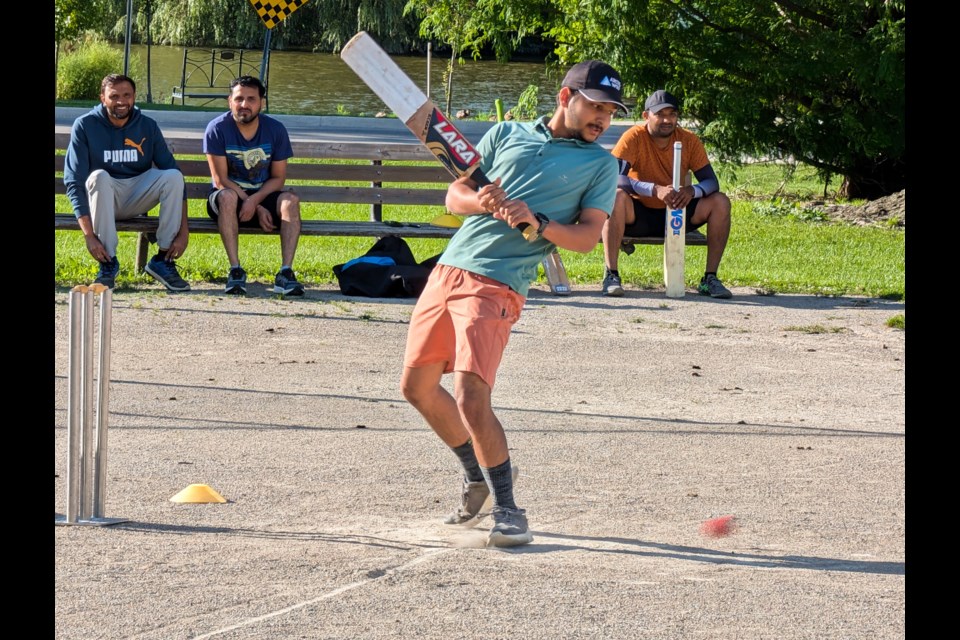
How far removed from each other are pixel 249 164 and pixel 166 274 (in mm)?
1153

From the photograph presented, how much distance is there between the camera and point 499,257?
5555 mm

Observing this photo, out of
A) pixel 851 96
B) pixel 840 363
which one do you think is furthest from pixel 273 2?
pixel 840 363

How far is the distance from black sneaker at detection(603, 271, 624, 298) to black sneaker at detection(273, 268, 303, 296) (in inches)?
97.0

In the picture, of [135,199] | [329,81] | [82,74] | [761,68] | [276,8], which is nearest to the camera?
[135,199]

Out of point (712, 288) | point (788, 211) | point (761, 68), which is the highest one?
point (761, 68)

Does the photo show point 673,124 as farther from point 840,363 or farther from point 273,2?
point 273,2

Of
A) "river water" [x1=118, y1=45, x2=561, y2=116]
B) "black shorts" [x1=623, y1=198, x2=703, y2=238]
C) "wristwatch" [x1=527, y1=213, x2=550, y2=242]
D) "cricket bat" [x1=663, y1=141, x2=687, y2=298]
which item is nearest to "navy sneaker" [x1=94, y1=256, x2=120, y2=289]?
"black shorts" [x1=623, y1=198, x2=703, y2=238]

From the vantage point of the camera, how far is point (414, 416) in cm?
759

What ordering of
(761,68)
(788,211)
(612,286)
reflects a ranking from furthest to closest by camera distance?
(788,211) → (761,68) → (612,286)

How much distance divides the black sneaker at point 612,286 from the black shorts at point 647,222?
1.86 ft

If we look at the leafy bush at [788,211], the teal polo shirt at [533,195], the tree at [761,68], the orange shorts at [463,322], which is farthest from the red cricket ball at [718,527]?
the leafy bush at [788,211]

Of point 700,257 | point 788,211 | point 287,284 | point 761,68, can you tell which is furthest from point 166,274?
point 788,211

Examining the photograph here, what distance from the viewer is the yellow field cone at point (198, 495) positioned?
5.87 m

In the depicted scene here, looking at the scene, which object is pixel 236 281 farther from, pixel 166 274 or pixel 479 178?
pixel 479 178
